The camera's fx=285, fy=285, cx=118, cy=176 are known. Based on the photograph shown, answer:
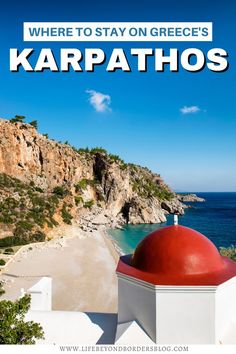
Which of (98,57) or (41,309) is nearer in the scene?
(41,309)

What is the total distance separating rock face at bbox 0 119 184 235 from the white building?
30996mm

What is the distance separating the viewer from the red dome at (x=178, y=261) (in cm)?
639

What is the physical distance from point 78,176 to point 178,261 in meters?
47.1

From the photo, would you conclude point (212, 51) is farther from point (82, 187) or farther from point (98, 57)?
point (82, 187)

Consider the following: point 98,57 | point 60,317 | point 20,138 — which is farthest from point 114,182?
point 60,317

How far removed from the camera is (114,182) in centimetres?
5478

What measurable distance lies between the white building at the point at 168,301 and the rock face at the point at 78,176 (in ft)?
102

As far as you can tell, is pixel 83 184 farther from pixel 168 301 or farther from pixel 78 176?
pixel 168 301

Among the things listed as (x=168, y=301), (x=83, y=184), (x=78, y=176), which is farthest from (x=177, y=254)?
(x=78, y=176)

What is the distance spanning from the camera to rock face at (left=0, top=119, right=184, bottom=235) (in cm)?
4247

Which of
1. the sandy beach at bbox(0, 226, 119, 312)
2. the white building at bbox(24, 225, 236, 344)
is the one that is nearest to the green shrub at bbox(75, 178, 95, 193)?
the sandy beach at bbox(0, 226, 119, 312)

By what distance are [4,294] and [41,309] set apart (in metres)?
8.30

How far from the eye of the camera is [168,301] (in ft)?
20.5

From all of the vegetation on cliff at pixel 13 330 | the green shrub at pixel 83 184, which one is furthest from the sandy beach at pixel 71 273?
the green shrub at pixel 83 184
